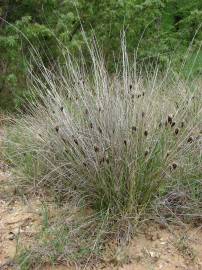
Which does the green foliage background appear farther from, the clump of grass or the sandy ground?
the sandy ground

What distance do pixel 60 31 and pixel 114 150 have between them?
3.47 metres

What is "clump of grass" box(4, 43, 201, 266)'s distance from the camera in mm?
3271

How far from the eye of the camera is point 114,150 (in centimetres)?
333

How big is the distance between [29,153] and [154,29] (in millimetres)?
4248

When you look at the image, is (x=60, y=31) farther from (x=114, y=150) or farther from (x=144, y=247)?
(x=144, y=247)

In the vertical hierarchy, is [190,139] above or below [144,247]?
above

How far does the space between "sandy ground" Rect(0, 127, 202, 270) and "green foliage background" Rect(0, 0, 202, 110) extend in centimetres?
301

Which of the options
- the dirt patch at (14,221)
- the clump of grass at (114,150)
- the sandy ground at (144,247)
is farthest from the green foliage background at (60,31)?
the sandy ground at (144,247)

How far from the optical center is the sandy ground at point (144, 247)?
119 inches

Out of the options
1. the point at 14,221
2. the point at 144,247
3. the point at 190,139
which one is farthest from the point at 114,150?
the point at 14,221

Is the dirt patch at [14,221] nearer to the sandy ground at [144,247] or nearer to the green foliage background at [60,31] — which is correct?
the sandy ground at [144,247]

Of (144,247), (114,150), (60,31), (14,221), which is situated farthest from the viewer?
(60,31)

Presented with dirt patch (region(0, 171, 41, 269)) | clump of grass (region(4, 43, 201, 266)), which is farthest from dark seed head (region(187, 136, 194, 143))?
dirt patch (region(0, 171, 41, 269))

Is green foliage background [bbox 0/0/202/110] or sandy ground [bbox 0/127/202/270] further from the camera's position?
green foliage background [bbox 0/0/202/110]
